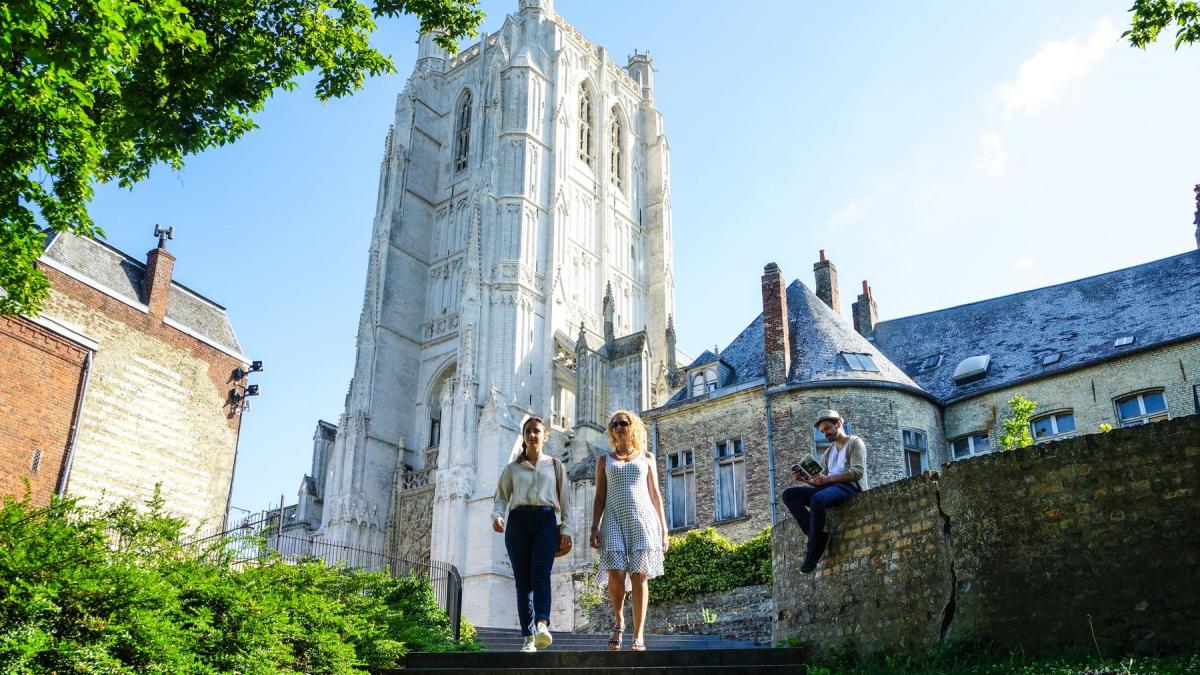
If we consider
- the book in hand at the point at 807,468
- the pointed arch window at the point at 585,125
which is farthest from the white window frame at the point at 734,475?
the pointed arch window at the point at 585,125

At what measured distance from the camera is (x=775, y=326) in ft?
80.3

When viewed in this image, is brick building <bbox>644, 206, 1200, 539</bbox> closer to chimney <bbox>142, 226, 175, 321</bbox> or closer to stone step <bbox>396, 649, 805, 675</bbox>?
chimney <bbox>142, 226, 175, 321</bbox>

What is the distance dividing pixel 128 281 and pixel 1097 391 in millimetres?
20551

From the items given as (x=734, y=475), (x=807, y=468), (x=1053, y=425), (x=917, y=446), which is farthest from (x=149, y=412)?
(x=1053, y=425)

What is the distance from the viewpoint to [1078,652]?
852cm

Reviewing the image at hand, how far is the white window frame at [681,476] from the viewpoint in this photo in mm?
24844

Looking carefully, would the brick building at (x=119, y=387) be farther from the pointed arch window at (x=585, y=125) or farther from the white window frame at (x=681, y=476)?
the pointed arch window at (x=585, y=125)

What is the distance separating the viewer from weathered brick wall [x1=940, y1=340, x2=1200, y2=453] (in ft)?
69.8

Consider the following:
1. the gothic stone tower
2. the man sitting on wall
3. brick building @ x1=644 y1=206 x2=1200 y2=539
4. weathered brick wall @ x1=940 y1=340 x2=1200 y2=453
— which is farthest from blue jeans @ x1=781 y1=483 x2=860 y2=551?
the gothic stone tower

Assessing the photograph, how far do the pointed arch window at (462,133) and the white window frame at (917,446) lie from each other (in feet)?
104

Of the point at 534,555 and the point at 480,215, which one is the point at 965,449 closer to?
the point at 534,555

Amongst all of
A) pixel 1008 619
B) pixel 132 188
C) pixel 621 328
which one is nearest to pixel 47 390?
pixel 132 188

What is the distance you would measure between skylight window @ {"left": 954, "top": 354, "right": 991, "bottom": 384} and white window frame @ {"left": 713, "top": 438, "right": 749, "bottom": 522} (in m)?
5.45

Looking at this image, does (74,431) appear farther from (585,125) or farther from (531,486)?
(585,125)
